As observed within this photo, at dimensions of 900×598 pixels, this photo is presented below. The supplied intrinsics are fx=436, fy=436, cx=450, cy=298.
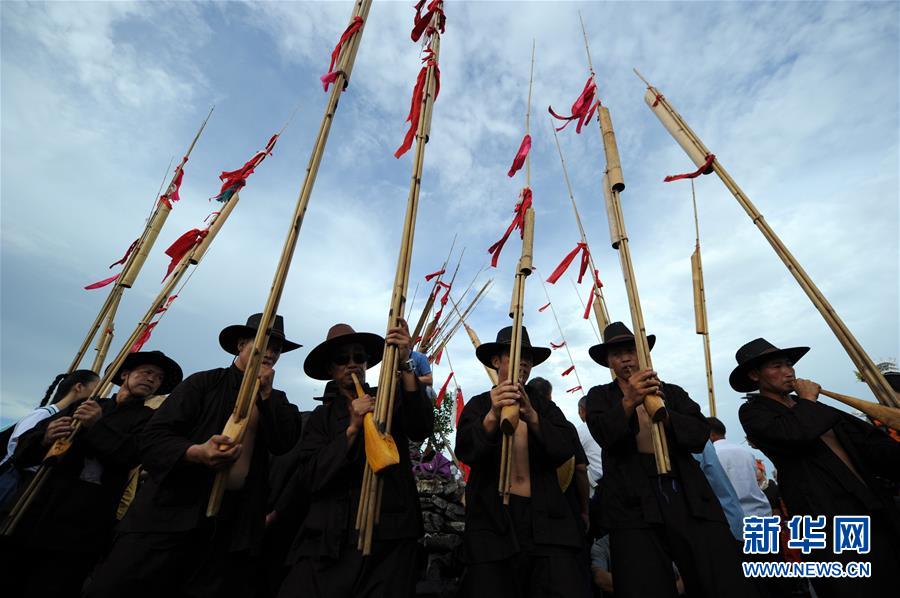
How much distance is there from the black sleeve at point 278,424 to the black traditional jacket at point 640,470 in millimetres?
2353

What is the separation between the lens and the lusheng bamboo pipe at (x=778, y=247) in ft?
10.1

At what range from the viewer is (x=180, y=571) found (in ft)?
9.34

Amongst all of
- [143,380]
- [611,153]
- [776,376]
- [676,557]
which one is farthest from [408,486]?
[776,376]

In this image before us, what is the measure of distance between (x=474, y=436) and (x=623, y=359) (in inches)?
62.2

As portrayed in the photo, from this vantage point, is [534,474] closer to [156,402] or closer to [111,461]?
[111,461]

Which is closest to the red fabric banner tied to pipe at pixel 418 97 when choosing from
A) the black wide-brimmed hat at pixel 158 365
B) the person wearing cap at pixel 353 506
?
the person wearing cap at pixel 353 506

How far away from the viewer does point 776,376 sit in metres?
3.93

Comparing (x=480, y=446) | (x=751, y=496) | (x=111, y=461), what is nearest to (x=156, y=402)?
(x=111, y=461)

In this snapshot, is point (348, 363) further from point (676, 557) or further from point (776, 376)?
point (776, 376)

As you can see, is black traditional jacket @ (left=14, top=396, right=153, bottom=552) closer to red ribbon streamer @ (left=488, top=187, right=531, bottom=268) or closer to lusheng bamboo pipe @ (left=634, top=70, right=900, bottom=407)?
red ribbon streamer @ (left=488, top=187, right=531, bottom=268)

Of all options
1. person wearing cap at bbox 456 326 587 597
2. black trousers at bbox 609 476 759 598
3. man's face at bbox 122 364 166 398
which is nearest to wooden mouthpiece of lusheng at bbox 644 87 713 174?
person wearing cap at bbox 456 326 587 597

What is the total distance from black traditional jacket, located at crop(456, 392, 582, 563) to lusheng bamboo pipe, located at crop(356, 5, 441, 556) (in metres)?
0.72

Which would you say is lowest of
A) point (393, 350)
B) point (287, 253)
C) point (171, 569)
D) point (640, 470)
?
point (171, 569)

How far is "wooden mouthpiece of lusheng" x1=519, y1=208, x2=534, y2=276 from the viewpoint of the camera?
3297mm
